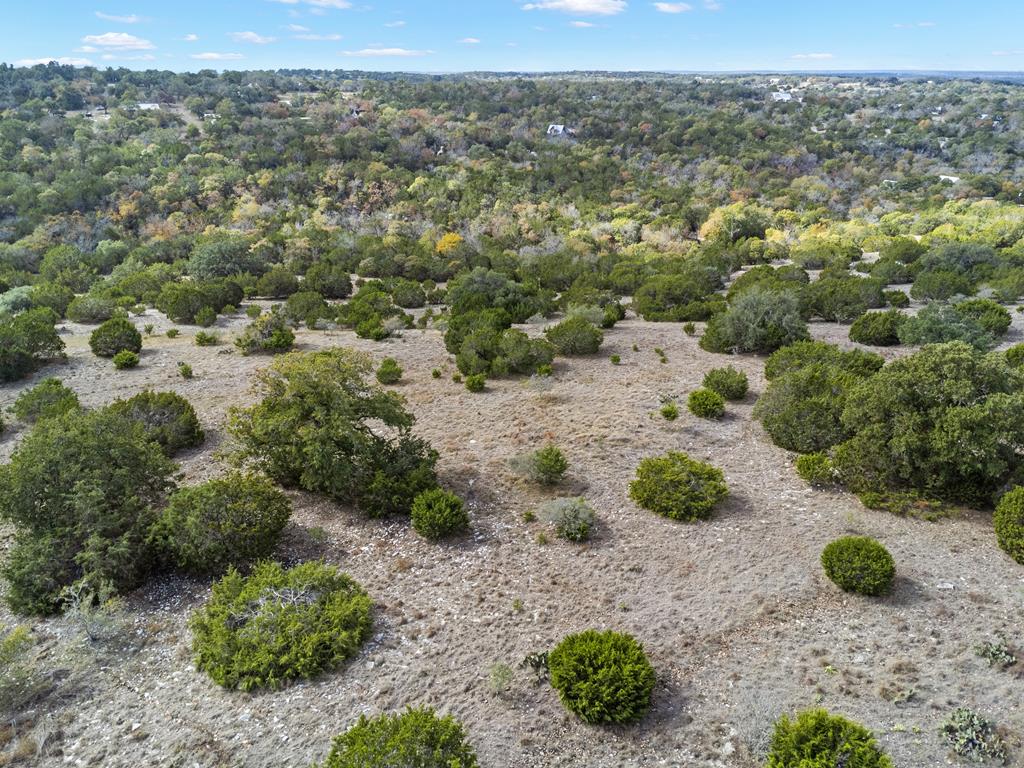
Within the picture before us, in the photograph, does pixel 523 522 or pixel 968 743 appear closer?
pixel 968 743

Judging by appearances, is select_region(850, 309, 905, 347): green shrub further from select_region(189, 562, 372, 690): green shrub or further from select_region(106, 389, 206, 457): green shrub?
select_region(106, 389, 206, 457): green shrub

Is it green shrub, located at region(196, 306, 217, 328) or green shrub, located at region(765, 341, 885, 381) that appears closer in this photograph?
green shrub, located at region(765, 341, 885, 381)

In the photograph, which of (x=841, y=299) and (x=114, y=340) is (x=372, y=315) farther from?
(x=841, y=299)

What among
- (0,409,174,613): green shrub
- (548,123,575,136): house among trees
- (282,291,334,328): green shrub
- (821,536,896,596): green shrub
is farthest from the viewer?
(548,123,575,136): house among trees

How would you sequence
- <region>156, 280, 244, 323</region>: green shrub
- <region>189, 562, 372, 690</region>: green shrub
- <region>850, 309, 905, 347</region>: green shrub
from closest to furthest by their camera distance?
<region>189, 562, 372, 690</region>: green shrub < <region>850, 309, 905, 347</region>: green shrub < <region>156, 280, 244, 323</region>: green shrub

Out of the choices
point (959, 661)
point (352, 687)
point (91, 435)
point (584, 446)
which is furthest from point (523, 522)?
point (91, 435)

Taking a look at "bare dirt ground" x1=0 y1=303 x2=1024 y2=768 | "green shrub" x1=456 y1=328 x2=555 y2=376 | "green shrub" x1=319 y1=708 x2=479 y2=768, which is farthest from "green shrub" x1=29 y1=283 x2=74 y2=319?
"green shrub" x1=319 y1=708 x2=479 y2=768

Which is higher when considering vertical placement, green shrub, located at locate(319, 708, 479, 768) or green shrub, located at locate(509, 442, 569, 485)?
green shrub, located at locate(319, 708, 479, 768)

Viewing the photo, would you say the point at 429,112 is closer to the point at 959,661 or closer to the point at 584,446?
the point at 584,446

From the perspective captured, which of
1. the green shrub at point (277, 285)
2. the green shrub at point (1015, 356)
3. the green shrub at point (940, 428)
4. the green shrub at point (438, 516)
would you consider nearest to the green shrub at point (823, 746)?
the green shrub at point (438, 516)
